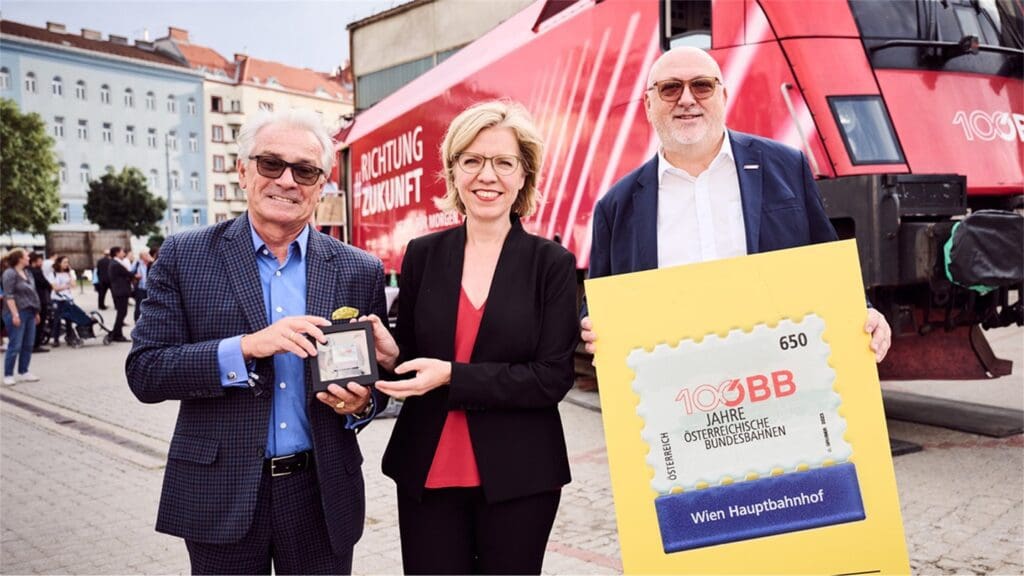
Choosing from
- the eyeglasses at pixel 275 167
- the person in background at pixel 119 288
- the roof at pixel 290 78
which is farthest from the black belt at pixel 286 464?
the roof at pixel 290 78

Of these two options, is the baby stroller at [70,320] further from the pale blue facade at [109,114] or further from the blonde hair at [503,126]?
the pale blue facade at [109,114]

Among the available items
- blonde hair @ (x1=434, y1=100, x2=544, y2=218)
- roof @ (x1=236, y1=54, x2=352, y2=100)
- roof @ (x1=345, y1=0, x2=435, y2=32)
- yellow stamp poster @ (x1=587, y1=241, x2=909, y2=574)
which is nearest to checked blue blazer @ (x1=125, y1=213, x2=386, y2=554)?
blonde hair @ (x1=434, y1=100, x2=544, y2=218)

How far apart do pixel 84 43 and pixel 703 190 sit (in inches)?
2424

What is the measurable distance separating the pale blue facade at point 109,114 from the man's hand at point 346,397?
158ft

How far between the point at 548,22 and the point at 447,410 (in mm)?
5923

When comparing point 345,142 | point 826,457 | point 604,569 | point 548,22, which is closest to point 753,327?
point 826,457

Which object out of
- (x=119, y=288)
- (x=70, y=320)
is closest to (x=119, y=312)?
(x=119, y=288)

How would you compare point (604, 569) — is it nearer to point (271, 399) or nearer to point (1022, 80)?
point (271, 399)

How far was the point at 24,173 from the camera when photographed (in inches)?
1467

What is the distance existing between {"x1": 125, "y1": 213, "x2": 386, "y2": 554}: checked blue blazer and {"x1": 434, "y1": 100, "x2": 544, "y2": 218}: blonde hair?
48 centimetres

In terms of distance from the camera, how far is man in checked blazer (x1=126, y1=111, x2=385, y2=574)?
1948 mm

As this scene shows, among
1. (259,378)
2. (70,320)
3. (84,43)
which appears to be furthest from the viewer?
(84,43)

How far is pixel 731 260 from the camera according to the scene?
2.01 m

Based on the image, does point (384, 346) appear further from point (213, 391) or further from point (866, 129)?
point (866, 129)
